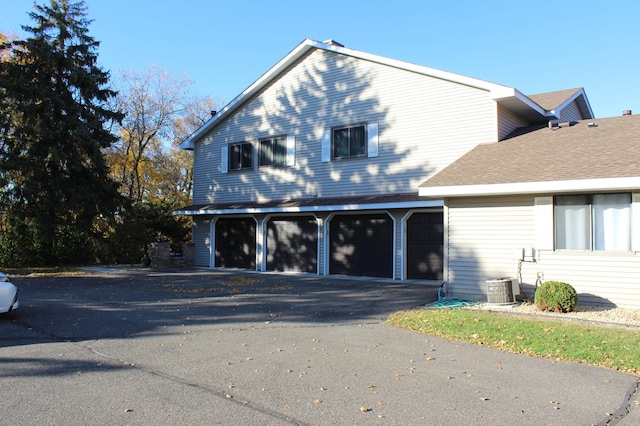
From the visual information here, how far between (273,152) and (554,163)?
1138 cm

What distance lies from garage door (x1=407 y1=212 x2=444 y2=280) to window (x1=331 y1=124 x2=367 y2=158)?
326 centimetres

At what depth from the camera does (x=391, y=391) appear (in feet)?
16.8

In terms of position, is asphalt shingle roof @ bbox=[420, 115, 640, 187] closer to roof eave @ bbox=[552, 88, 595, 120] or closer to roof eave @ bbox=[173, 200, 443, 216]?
roof eave @ bbox=[173, 200, 443, 216]

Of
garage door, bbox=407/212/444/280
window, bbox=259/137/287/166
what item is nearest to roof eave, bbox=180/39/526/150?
window, bbox=259/137/287/166

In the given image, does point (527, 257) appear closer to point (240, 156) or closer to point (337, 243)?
point (337, 243)

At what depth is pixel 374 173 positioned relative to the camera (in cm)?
1659

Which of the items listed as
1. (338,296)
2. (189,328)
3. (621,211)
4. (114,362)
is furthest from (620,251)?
(114,362)

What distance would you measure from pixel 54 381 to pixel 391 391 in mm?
3688

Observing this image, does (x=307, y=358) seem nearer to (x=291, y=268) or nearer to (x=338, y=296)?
(x=338, y=296)

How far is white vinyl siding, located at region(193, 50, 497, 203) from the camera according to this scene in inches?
589

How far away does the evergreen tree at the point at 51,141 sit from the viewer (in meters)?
19.1

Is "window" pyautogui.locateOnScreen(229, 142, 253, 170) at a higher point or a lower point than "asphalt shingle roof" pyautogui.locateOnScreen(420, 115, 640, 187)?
higher

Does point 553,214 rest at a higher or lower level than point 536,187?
lower

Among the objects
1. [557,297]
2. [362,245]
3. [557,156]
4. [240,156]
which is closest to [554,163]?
[557,156]
